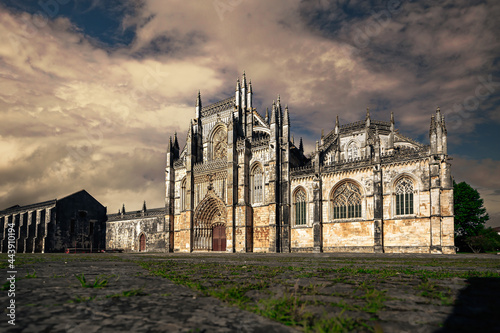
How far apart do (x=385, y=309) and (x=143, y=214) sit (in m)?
49.3

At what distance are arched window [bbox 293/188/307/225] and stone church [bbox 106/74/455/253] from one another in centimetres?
10

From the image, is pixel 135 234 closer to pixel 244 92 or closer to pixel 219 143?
pixel 219 143

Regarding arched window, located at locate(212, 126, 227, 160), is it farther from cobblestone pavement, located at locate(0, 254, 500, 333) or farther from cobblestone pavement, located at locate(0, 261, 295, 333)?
cobblestone pavement, located at locate(0, 261, 295, 333)

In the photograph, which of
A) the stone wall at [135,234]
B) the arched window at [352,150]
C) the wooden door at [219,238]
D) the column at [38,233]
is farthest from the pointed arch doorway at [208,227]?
the column at [38,233]

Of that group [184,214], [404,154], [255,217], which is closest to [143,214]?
[184,214]

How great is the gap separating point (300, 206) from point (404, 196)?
990 centimetres

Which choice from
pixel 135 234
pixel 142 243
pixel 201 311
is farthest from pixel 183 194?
pixel 201 311

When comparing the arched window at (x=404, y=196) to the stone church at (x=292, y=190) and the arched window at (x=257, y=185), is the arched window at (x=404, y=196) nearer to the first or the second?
the stone church at (x=292, y=190)

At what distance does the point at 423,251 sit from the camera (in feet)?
87.4

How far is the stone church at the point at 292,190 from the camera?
→ 2756cm

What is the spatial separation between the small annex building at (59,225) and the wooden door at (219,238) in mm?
21863

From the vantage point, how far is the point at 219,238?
39281 millimetres

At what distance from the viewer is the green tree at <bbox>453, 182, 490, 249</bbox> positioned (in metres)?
40.8

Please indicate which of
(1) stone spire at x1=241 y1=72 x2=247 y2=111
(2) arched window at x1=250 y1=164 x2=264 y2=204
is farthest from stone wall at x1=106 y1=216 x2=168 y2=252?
(1) stone spire at x1=241 y1=72 x2=247 y2=111
